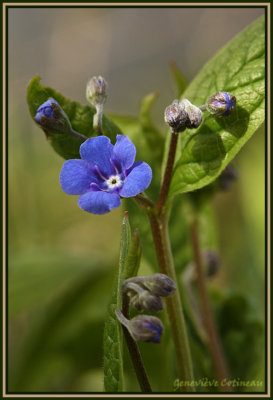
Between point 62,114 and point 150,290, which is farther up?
point 62,114

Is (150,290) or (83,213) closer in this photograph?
(150,290)

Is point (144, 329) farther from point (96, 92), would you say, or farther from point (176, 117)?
point (96, 92)

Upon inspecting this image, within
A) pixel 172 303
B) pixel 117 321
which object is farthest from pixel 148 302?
pixel 172 303

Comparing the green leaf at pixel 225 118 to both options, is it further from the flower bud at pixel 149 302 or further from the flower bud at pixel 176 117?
the flower bud at pixel 149 302

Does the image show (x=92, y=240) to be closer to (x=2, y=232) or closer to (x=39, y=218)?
(x=39, y=218)

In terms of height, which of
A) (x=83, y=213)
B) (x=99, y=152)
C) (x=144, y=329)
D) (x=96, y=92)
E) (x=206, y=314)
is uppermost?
(x=96, y=92)

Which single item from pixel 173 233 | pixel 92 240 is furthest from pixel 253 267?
pixel 92 240
